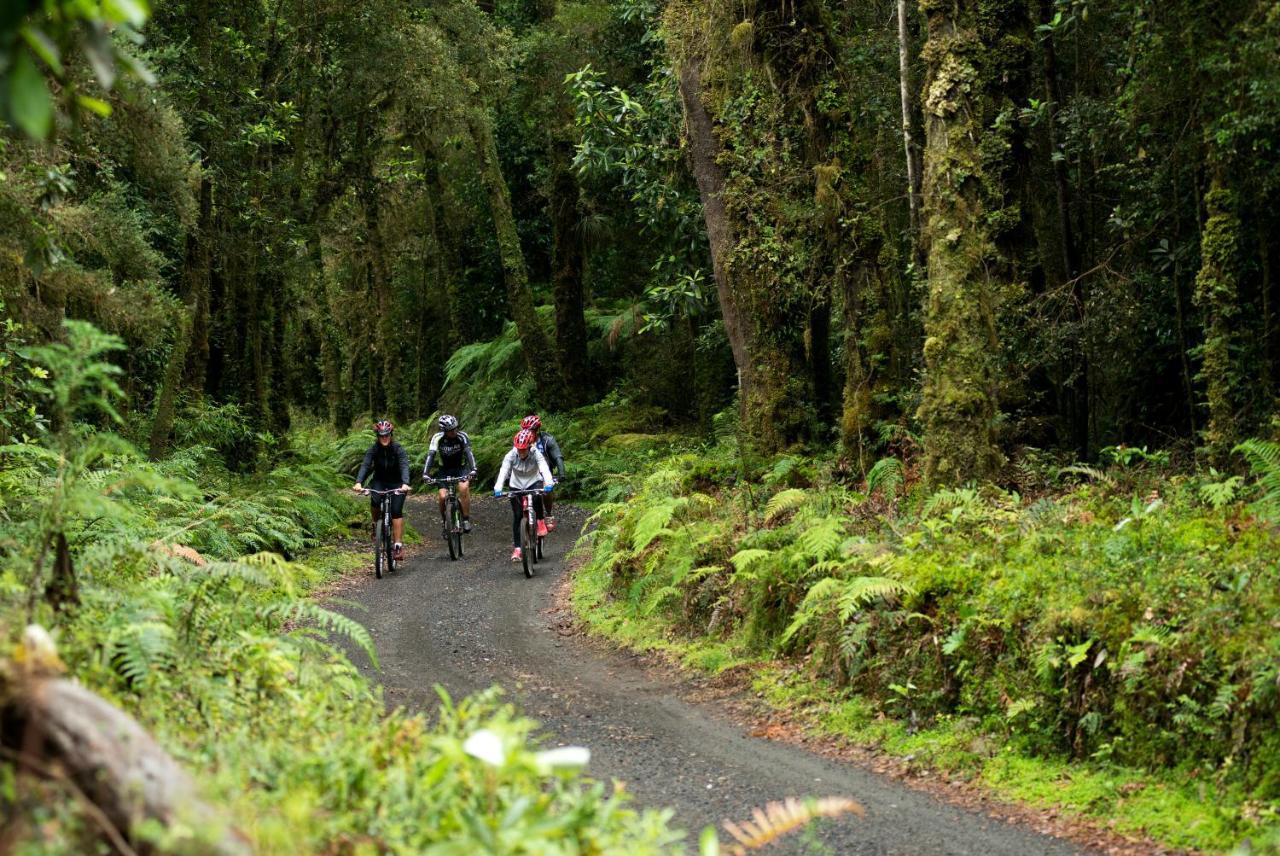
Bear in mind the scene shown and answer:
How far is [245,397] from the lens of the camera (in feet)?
85.6

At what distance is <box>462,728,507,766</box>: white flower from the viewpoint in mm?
3588

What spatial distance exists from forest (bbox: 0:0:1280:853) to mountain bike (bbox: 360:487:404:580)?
1.23 metres

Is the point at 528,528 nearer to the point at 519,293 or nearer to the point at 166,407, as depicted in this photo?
the point at 166,407

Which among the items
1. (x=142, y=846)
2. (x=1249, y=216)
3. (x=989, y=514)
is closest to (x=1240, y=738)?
(x=989, y=514)

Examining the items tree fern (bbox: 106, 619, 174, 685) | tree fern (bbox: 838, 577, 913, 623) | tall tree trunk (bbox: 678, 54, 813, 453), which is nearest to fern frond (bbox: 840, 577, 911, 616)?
tree fern (bbox: 838, 577, 913, 623)

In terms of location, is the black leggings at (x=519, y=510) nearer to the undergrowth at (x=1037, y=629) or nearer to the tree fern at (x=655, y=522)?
the tree fern at (x=655, y=522)

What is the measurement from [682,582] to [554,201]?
61.4 ft

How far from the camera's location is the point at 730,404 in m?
25.6

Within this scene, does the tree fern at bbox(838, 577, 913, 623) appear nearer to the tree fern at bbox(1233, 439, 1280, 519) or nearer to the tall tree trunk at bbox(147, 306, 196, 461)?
the tree fern at bbox(1233, 439, 1280, 519)

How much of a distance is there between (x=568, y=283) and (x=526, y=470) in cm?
1346

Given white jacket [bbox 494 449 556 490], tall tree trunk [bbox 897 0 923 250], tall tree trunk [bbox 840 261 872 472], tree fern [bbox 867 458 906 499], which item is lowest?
tree fern [bbox 867 458 906 499]

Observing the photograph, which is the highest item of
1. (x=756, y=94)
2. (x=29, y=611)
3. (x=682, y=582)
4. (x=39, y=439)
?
(x=756, y=94)

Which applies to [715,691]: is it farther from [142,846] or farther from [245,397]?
[245,397]

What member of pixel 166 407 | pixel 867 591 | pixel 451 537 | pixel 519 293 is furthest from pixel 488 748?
pixel 519 293
